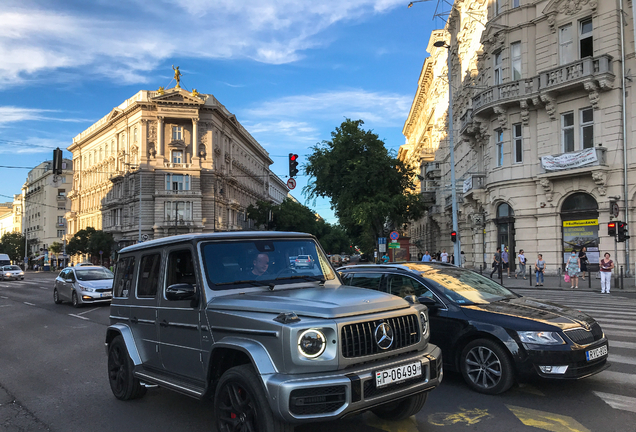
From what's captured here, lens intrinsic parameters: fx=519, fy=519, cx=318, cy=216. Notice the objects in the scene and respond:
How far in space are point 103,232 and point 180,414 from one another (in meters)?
70.7

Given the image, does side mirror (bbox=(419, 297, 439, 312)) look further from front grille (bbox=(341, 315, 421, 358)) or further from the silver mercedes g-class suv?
front grille (bbox=(341, 315, 421, 358))

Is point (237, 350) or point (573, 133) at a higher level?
point (573, 133)

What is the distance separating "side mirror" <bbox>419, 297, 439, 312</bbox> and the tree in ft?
104

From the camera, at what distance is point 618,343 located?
8508 mm

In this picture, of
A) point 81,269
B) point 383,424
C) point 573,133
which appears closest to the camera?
point 383,424

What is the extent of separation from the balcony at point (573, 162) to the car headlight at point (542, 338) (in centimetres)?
2181

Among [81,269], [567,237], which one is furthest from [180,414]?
[567,237]

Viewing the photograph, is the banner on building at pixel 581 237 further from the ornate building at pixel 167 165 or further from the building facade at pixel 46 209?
the building facade at pixel 46 209

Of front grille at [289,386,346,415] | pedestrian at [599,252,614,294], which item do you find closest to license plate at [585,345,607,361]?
front grille at [289,386,346,415]

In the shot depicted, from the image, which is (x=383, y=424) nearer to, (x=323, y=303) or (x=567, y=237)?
(x=323, y=303)

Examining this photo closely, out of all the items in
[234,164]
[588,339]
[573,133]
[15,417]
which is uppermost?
[234,164]

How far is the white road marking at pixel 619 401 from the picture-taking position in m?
5.28

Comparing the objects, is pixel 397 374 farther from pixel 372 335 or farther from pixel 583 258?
pixel 583 258

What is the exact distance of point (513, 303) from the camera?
6562mm
